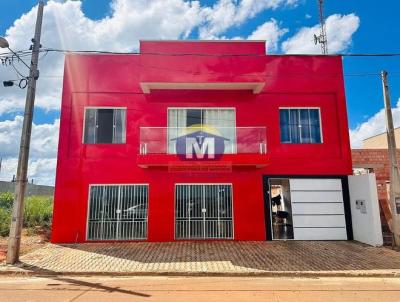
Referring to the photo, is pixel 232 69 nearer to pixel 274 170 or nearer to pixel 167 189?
pixel 274 170

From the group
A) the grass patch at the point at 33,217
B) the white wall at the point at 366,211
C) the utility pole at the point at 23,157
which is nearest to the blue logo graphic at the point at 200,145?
the utility pole at the point at 23,157

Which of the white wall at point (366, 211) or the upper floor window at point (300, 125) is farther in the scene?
the upper floor window at point (300, 125)

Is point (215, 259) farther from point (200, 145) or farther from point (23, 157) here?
point (23, 157)

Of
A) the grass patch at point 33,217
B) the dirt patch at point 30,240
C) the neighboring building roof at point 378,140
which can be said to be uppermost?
the neighboring building roof at point 378,140

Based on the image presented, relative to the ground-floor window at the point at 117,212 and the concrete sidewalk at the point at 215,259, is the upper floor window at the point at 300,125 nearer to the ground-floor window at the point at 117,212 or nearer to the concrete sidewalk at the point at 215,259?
the concrete sidewalk at the point at 215,259

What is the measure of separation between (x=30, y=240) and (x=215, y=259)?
24.1 feet

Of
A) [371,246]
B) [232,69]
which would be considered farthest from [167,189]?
[371,246]

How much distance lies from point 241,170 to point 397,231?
18.8 ft

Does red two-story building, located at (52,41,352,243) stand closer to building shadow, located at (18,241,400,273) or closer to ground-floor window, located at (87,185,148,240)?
ground-floor window, located at (87,185,148,240)

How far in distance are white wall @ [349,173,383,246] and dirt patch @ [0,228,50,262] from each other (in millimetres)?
11654

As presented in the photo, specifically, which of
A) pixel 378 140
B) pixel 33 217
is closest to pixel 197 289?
pixel 33 217

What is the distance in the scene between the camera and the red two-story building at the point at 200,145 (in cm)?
1171

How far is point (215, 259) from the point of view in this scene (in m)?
9.10

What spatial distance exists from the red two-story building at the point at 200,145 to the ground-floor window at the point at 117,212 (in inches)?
1.5
